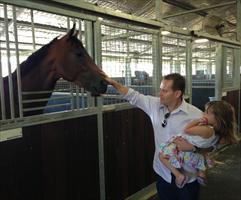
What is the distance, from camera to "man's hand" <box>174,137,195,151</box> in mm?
1291

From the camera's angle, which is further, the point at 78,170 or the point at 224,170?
the point at 224,170

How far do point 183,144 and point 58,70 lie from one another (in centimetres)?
97

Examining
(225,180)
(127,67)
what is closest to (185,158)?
(127,67)

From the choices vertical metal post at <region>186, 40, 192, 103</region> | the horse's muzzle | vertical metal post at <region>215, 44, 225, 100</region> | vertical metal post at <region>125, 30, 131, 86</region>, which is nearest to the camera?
the horse's muzzle

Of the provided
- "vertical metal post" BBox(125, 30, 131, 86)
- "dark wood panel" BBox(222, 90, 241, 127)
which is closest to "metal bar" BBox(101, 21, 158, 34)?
"vertical metal post" BBox(125, 30, 131, 86)

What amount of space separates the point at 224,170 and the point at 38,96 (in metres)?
2.63

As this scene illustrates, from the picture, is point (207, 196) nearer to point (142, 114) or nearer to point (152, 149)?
point (152, 149)

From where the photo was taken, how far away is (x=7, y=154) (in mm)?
1470

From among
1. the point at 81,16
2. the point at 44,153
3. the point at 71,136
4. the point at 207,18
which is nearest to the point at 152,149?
the point at 71,136

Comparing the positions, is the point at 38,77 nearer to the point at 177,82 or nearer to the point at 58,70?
the point at 58,70

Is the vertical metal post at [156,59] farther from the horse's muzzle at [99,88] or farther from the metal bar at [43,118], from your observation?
the horse's muzzle at [99,88]

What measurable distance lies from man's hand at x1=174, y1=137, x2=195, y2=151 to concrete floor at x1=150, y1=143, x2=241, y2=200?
4.89 feet

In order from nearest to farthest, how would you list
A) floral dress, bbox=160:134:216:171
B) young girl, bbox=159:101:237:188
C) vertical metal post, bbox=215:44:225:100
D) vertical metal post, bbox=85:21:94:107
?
1. young girl, bbox=159:101:237:188
2. floral dress, bbox=160:134:216:171
3. vertical metal post, bbox=85:21:94:107
4. vertical metal post, bbox=215:44:225:100

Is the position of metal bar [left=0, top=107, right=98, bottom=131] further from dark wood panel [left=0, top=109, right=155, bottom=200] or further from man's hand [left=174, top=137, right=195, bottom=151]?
man's hand [left=174, top=137, right=195, bottom=151]
